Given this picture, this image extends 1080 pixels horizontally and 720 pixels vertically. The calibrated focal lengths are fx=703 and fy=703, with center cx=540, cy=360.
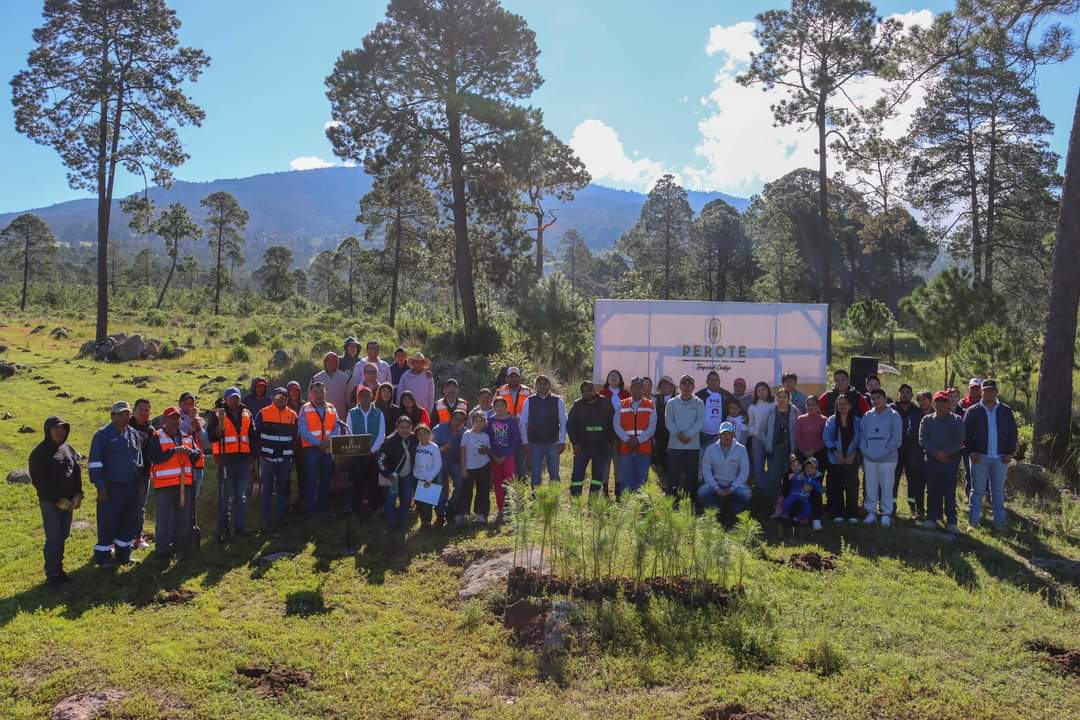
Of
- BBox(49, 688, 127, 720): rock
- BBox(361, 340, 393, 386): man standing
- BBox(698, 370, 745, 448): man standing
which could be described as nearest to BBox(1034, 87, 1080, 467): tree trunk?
BBox(698, 370, 745, 448): man standing

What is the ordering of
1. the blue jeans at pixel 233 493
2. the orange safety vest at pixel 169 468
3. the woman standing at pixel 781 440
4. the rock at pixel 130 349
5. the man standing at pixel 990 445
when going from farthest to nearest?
the rock at pixel 130 349, the woman standing at pixel 781 440, the man standing at pixel 990 445, the blue jeans at pixel 233 493, the orange safety vest at pixel 169 468

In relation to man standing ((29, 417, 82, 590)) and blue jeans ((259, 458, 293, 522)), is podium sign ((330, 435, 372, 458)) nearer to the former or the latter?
blue jeans ((259, 458, 293, 522))

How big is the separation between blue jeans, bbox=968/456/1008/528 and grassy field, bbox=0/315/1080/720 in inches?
17.1

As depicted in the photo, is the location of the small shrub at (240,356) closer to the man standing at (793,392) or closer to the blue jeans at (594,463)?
→ the blue jeans at (594,463)

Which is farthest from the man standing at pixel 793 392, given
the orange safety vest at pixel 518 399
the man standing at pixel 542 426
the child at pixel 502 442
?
the child at pixel 502 442

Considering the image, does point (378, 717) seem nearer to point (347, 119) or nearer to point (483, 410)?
point (483, 410)

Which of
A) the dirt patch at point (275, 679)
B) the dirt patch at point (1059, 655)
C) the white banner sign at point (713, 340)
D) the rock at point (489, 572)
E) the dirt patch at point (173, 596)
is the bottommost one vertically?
the dirt patch at point (275, 679)

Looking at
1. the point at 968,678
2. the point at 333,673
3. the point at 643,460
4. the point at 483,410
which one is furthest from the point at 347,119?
the point at 968,678

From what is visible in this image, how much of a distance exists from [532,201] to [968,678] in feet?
82.3

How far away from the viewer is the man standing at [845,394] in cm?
903

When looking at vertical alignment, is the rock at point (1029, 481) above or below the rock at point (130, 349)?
below

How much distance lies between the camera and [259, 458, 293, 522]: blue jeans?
8.19m

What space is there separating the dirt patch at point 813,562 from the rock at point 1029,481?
4492 mm

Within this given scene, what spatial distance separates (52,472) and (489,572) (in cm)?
411
